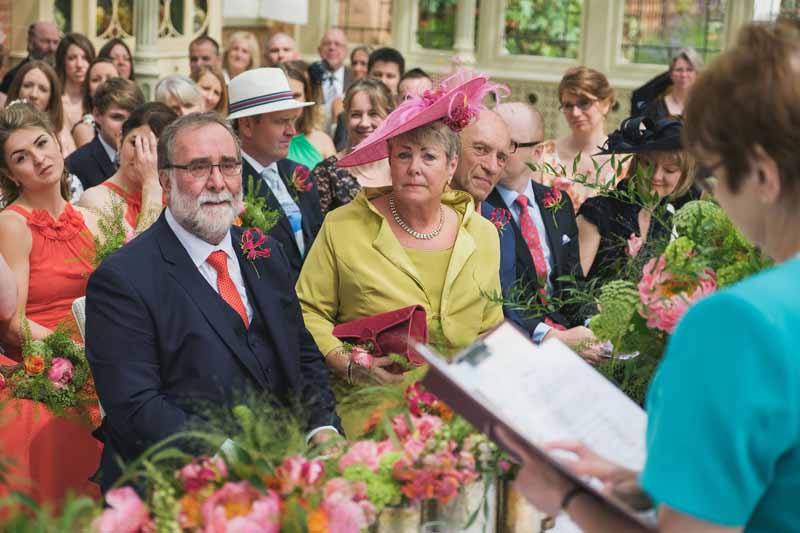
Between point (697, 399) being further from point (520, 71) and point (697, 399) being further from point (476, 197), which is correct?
point (520, 71)

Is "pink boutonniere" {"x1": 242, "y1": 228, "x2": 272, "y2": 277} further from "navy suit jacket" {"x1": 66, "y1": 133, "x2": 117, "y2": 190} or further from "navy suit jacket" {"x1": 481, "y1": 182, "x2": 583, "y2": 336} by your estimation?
"navy suit jacket" {"x1": 66, "y1": 133, "x2": 117, "y2": 190}

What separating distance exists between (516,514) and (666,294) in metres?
0.60

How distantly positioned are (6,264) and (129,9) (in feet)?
23.7

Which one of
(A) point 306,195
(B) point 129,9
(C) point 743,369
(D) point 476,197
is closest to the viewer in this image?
(C) point 743,369

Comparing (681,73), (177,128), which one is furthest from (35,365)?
(681,73)

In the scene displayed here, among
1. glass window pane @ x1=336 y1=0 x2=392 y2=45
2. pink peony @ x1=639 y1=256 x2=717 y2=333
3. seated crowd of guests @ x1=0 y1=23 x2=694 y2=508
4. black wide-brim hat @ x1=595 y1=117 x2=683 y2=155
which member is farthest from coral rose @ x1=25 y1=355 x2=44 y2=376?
glass window pane @ x1=336 y1=0 x2=392 y2=45

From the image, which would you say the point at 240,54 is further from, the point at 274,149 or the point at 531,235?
the point at 531,235

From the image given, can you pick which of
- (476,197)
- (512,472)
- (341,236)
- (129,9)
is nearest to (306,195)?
(476,197)

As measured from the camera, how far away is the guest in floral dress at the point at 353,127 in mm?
5465

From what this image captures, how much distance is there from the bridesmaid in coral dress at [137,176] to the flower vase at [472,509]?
285 cm

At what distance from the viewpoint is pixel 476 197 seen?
4.46 m

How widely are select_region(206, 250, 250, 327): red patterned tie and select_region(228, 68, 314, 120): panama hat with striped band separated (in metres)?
2.27

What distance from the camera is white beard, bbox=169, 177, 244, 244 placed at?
3145mm

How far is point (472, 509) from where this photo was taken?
2.15 metres
